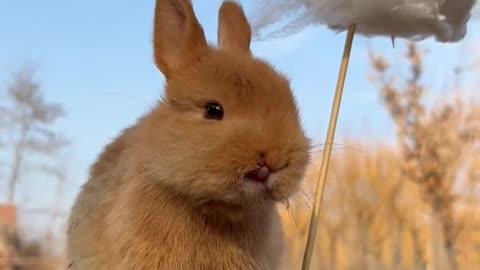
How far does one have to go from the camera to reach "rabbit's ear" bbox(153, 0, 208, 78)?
0.54 metres

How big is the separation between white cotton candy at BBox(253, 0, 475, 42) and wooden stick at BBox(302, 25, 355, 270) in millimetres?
25

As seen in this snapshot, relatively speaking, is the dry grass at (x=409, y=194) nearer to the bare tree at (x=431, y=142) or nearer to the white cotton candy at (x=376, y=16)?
the bare tree at (x=431, y=142)

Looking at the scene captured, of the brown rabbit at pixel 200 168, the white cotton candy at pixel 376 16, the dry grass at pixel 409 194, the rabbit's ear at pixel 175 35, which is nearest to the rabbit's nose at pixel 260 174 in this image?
the brown rabbit at pixel 200 168

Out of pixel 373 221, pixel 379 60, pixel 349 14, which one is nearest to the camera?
pixel 349 14

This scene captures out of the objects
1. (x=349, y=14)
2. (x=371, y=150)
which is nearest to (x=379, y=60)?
(x=371, y=150)

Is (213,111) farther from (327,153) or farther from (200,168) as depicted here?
(327,153)

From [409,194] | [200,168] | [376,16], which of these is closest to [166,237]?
[200,168]

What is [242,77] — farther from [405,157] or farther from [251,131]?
[405,157]

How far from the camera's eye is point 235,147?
45 centimetres

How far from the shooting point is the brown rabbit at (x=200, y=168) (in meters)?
0.46

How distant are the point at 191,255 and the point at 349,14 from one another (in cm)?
32

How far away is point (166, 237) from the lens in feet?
1.65

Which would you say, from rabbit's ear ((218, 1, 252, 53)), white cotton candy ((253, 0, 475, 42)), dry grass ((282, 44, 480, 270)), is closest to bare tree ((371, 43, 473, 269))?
dry grass ((282, 44, 480, 270))

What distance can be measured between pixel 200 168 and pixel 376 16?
0.29 metres
